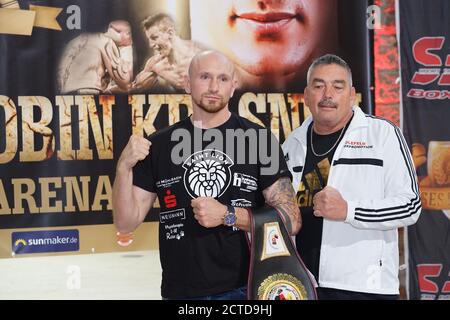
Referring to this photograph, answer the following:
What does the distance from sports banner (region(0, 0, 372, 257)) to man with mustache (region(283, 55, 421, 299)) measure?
2.00 metres

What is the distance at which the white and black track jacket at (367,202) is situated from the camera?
325 cm

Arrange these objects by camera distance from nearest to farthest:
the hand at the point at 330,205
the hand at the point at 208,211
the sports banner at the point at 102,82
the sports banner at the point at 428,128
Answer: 1. the hand at the point at 208,211
2. the hand at the point at 330,205
3. the sports banner at the point at 102,82
4. the sports banner at the point at 428,128

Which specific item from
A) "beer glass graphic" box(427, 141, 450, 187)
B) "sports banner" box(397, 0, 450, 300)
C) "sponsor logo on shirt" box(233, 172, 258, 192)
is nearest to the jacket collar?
"sponsor logo on shirt" box(233, 172, 258, 192)

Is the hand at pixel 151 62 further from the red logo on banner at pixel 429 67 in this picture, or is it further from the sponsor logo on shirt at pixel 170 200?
the sponsor logo on shirt at pixel 170 200

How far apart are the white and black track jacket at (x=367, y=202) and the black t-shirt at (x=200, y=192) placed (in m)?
0.43

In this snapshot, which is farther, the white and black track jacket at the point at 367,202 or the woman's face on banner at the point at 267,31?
the woman's face on banner at the point at 267,31

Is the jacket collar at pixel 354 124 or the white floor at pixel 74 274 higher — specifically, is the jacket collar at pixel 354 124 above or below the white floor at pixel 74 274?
above

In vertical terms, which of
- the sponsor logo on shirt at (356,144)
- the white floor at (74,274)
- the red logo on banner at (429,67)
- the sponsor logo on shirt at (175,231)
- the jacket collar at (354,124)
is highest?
the red logo on banner at (429,67)

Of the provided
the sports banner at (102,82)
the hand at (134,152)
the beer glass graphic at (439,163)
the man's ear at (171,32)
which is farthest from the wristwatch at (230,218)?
the beer glass graphic at (439,163)

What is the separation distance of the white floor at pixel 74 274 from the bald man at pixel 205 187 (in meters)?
2.05

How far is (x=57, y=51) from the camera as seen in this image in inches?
198

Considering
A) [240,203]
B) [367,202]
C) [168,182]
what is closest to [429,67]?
[367,202]

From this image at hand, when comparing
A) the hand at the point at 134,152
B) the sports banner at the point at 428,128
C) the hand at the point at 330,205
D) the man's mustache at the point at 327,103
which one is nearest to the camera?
the hand at the point at 134,152

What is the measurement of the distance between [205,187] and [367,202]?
2.76 ft
